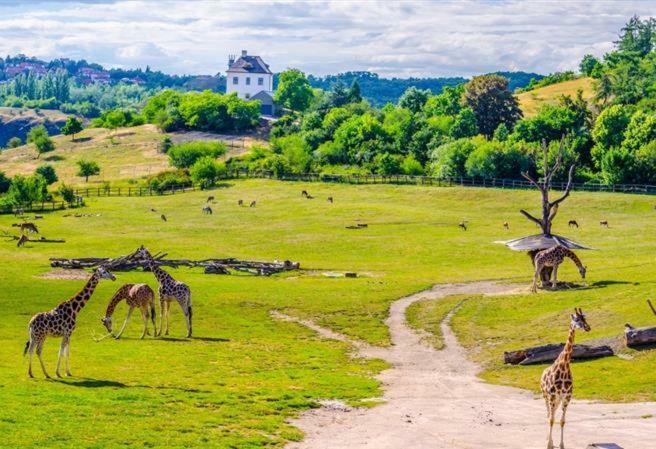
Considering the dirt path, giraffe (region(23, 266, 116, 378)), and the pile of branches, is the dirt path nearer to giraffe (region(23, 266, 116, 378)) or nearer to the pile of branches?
giraffe (region(23, 266, 116, 378))

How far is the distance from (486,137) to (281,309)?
119 m

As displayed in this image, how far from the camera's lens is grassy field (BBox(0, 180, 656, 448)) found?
30734 mm

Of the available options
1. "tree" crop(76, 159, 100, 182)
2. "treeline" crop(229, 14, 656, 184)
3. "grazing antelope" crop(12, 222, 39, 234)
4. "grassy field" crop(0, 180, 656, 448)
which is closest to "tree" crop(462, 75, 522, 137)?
"treeline" crop(229, 14, 656, 184)

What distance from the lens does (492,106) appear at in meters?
172

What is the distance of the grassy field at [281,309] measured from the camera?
3073 cm

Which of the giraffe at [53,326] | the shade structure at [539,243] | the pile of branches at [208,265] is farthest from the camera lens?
the pile of branches at [208,265]

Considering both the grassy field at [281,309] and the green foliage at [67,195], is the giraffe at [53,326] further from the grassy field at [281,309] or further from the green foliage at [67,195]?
the green foliage at [67,195]

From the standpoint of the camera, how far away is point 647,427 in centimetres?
3041

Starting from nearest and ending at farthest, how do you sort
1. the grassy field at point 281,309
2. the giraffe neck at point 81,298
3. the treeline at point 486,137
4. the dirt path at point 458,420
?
1. the dirt path at point 458,420
2. the grassy field at point 281,309
3. the giraffe neck at point 81,298
4. the treeline at point 486,137

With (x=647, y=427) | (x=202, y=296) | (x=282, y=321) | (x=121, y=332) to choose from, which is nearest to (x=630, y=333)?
(x=647, y=427)

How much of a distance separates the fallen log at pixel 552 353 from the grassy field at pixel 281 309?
30.5 inches

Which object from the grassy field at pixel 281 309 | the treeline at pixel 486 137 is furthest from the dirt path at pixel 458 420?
the treeline at pixel 486 137

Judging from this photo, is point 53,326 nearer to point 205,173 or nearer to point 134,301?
point 134,301

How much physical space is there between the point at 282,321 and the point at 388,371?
503 inches
